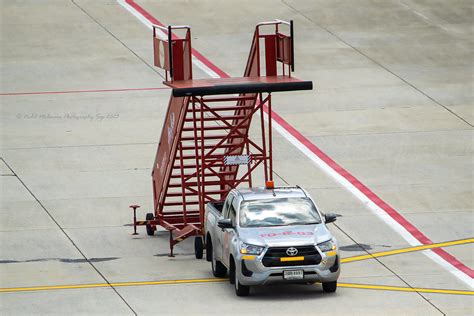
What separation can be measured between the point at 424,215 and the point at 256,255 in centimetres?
731

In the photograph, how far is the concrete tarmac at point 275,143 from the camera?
20875 mm

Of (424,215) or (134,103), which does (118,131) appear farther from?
A: (424,215)

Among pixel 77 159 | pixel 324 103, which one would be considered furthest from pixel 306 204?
pixel 324 103

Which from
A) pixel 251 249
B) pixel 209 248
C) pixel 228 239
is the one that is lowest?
pixel 209 248

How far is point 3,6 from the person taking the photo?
45.0 metres

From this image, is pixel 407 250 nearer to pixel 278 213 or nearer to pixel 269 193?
pixel 269 193

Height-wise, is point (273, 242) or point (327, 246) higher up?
point (273, 242)

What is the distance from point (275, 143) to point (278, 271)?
41.0 ft

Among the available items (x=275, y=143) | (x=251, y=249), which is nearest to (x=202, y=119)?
(x=251, y=249)

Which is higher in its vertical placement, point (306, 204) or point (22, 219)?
point (306, 204)

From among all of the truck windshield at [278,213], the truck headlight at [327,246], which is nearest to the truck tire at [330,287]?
the truck headlight at [327,246]

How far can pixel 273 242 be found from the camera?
65.3ft

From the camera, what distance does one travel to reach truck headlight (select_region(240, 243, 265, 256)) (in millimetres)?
19906

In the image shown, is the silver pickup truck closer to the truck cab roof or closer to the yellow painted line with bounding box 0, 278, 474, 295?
the truck cab roof
